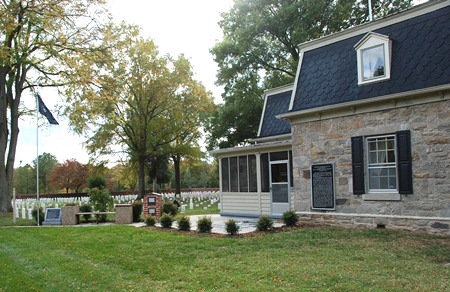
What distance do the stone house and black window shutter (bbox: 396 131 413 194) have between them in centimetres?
3

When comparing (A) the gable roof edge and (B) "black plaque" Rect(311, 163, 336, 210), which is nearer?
(A) the gable roof edge

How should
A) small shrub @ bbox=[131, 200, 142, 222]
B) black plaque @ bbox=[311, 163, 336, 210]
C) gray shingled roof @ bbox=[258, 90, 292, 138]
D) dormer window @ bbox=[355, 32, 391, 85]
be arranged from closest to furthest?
1. dormer window @ bbox=[355, 32, 391, 85]
2. black plaque @ bbox=[311, 163, 336, 210]
3. small shrub @ bbox=[131, 200, 142, 222]
4. gray shingled roof @ bbox=[258, 90, 292, 138]

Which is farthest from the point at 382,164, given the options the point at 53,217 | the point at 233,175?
the point at 53,217

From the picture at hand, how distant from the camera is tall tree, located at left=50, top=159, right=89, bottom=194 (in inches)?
1827

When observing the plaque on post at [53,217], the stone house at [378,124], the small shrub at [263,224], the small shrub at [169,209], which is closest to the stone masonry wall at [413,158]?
the stone house at [378,124]

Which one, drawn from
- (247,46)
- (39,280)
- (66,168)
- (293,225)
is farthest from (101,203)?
(66,168)

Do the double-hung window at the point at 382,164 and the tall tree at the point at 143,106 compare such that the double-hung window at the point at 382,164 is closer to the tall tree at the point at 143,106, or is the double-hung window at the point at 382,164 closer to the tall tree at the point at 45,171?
the tall tree at the point at 143,106

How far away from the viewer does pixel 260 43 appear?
28.9m

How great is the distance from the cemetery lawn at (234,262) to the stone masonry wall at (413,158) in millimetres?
712

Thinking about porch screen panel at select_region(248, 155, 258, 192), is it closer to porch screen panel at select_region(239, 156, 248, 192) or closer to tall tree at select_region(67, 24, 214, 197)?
porch screen panel at select_region(239, 156, 248, 192)

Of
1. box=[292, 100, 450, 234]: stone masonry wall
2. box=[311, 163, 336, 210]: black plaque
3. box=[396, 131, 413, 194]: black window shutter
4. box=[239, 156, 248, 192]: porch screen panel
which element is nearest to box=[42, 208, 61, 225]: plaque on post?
box=[239, 156, 248, 192]: porch screen panel

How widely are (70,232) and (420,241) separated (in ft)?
35.3

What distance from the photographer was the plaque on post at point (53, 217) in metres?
17.0

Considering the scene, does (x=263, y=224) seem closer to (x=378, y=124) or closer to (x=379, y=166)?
(x=379, y=166)
